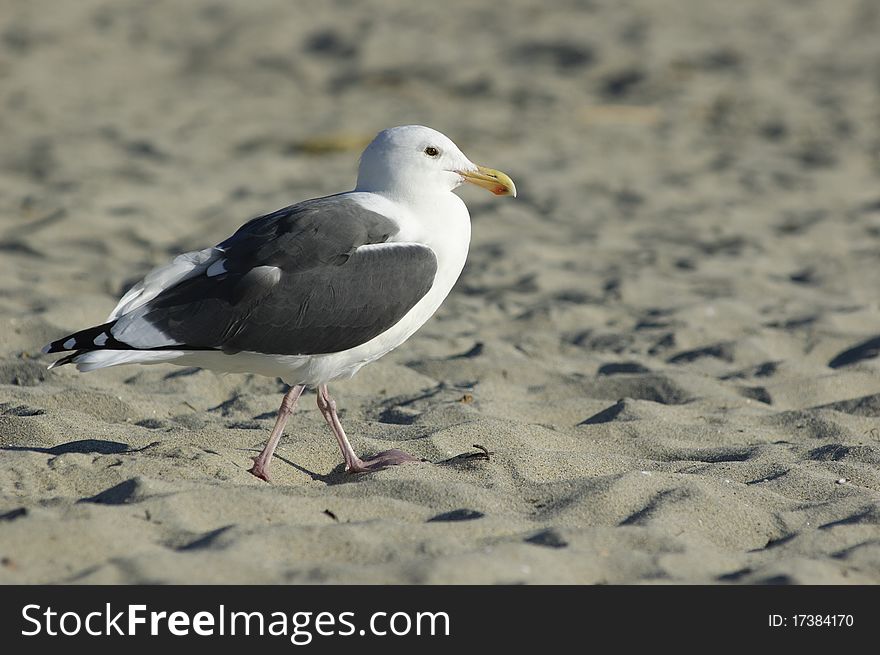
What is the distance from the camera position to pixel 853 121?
37.6ft

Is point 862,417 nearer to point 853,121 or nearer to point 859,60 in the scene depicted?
point 853,121

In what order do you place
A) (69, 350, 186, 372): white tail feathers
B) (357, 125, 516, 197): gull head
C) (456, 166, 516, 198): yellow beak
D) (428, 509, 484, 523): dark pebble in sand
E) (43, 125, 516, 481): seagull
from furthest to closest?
(456, 166, 516, 198): yellow beak → (357, 125, 516, 197): gull head → (43, 125, 516, 481): seagull → (69, 350, 186, 372): white tail feathers → (428, 509, 484, 523): dark pebble in sand

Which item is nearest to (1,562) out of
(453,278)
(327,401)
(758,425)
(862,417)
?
(327,401)

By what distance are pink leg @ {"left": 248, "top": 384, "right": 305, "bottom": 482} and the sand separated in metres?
0.10

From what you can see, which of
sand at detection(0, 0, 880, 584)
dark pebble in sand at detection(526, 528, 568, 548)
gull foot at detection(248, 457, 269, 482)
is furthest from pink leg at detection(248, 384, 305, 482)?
dark pebble in sand at detection(526, 528, 568, 548)

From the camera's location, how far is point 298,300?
14.3 ft

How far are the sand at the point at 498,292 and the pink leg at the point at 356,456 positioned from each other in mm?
81

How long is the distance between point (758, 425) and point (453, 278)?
4.99 feet

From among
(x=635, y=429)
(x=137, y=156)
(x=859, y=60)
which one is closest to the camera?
(x=635, y=429)

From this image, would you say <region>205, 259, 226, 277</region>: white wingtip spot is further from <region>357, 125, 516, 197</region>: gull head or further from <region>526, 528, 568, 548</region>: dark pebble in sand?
<region>526, 528, 568, 548</region>: dark pebble in sand

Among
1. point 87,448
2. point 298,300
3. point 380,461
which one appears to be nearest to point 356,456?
point 380,461

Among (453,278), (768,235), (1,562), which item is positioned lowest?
(768,235)

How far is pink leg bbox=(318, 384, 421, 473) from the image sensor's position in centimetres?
439

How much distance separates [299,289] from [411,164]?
2.43 ft
